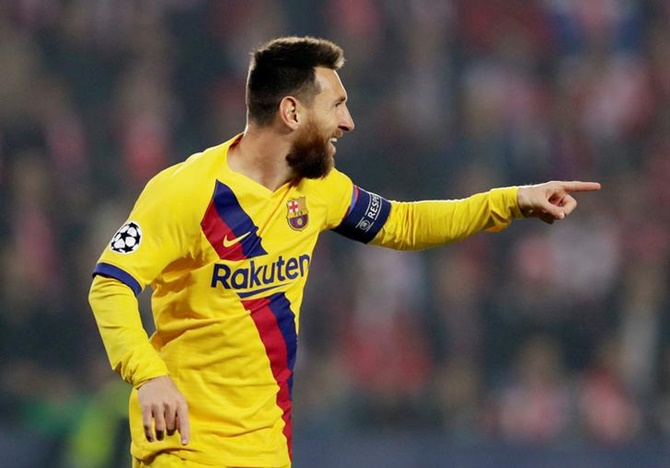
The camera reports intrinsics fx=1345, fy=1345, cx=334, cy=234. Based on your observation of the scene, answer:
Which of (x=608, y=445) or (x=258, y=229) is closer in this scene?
(x=258, y=229)

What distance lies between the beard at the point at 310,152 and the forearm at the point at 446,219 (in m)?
0.40

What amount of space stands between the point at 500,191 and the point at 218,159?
0.93 metres

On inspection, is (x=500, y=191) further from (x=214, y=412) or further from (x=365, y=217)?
(x=214, y=412)

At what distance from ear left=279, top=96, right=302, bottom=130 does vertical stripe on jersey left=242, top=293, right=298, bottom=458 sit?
0.53 meters

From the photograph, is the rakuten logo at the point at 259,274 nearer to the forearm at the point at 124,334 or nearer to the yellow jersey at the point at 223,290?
the yellow jersey at the point at 223,290

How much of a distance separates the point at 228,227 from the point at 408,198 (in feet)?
17.9

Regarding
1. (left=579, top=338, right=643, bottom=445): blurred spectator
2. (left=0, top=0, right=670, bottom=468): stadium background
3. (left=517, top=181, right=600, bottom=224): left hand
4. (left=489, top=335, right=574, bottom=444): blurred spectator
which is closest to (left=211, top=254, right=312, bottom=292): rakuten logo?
(left=517, top=181, right=600, bottom=224): left hand

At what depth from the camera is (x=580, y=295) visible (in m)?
9.10

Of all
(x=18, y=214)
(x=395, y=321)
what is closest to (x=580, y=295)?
(x=395, y=321)

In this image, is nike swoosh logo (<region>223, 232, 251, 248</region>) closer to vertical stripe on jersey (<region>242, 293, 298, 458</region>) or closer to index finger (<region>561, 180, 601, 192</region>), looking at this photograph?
vertical stripe on jersey (<region>242, 293, 298, 458</region>)

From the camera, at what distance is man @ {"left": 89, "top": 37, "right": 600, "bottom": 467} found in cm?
400

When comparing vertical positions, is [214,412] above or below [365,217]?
below

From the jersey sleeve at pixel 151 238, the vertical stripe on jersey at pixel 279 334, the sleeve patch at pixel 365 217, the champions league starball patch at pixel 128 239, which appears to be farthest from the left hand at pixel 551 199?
the champions league starball patch at pixel 128 239

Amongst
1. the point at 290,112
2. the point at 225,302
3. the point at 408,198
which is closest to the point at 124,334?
the point at 225,302
